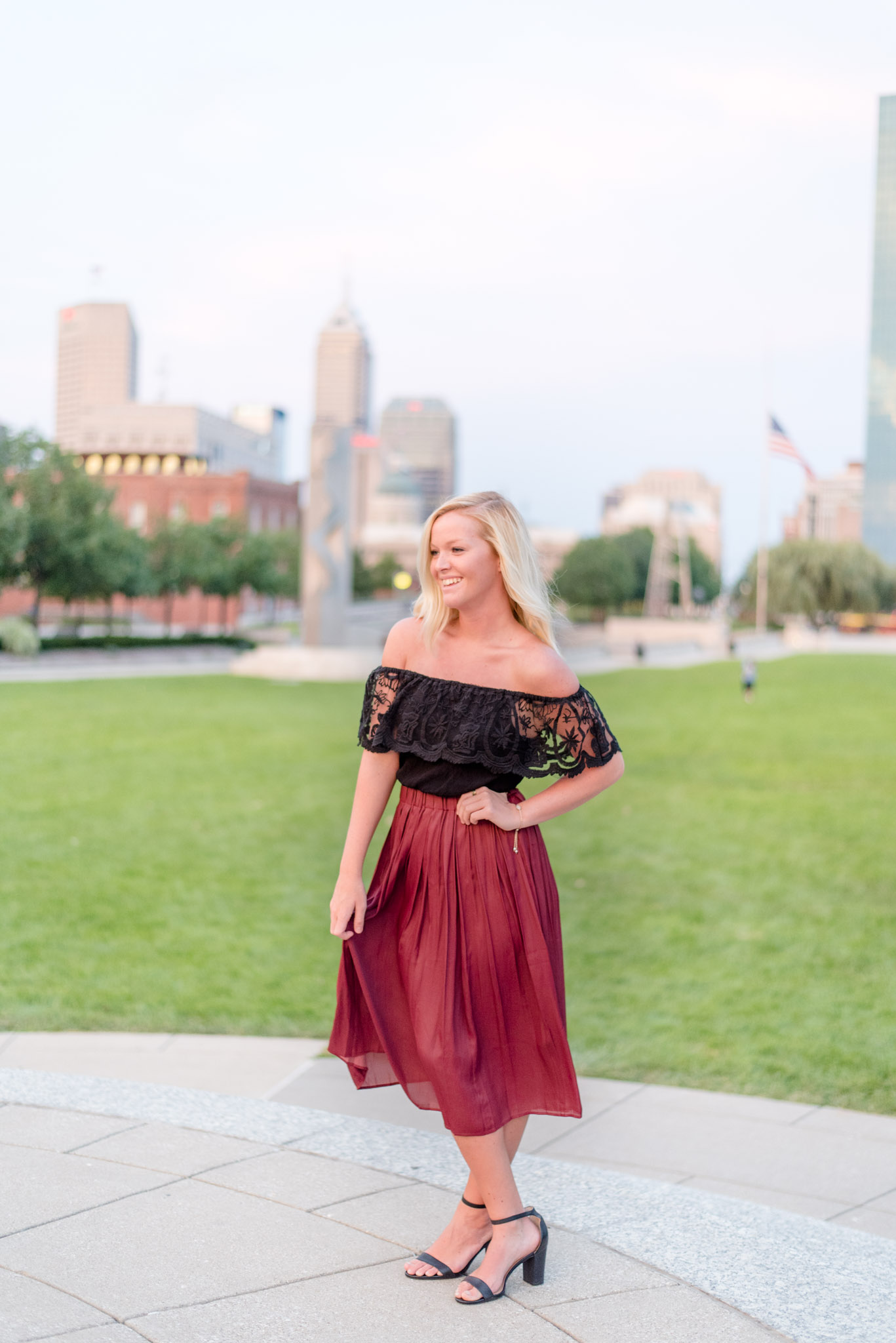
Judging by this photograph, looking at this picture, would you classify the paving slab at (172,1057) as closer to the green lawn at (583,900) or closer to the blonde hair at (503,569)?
the green lawn at (583,900)

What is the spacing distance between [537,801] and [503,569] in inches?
22.8

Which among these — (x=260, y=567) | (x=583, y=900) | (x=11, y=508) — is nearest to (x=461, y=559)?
(x=583, y=900)

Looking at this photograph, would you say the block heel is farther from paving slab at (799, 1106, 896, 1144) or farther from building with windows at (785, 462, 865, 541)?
building with windows at (785, 462, 865, 541)

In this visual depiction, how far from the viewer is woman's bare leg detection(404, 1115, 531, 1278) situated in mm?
3125

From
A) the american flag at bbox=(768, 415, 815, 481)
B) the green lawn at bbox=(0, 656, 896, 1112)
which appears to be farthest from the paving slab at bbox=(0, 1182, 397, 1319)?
the american flag at bbox=(768, 415, 815, 481)

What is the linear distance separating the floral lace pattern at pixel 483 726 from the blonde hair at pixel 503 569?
0.45 ft

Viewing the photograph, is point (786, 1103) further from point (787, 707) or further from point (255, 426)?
point (255, 426)

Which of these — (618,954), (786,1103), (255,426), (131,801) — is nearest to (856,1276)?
(786,1103)

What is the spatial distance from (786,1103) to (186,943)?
12.0 ft

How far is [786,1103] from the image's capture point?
5109mm

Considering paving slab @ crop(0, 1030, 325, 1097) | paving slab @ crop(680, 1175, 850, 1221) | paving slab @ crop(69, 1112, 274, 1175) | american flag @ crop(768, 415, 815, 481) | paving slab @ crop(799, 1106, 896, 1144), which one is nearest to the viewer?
paving slab @ crop(69, 1112, 274, 1175)

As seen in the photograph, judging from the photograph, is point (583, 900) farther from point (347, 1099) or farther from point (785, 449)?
point (785, 449)

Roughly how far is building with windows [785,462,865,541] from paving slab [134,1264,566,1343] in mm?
78752

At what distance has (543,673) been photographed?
10.4ft
